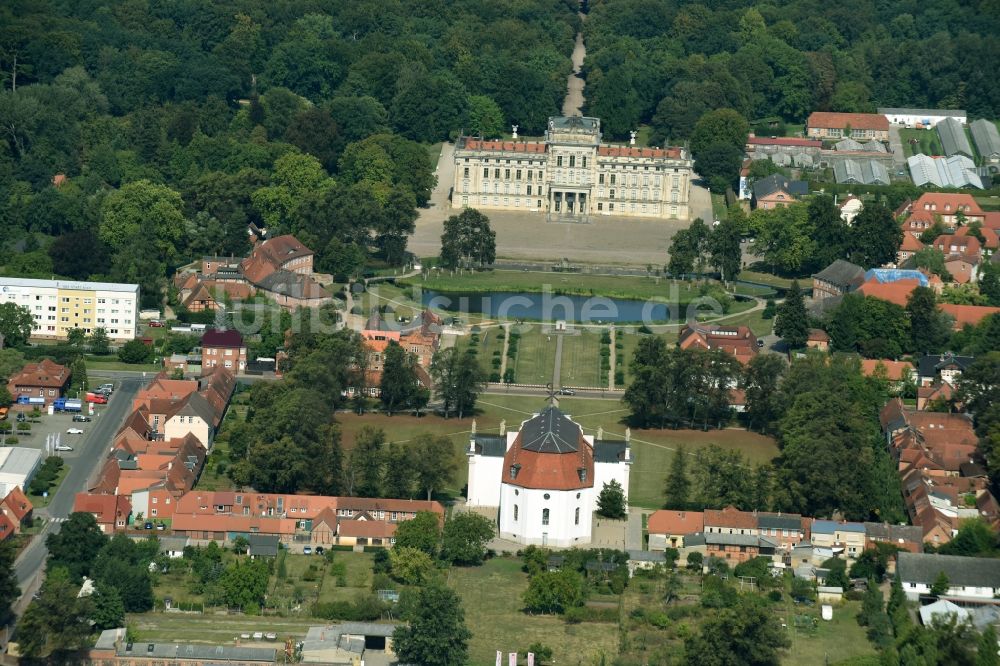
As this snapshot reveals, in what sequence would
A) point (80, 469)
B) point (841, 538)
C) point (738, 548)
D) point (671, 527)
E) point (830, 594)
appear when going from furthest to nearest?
point (80, 469) < point (671, 527) < point (841, 538) < point (738, 548) < point (830, 594)

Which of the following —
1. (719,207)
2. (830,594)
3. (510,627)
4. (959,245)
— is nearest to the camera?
(510,627)

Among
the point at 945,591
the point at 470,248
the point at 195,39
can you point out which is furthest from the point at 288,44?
the point at 945,591

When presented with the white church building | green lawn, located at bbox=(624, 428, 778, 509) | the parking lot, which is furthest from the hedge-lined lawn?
the parking lot

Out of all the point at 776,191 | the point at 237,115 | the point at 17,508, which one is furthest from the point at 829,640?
the point at 237,115

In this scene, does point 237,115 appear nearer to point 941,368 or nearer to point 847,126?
point 847,126

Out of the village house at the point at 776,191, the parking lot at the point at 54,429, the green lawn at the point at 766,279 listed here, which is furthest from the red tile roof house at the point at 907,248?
the parking lot at the point at 54,429

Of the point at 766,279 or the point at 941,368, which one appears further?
the point at 766,279

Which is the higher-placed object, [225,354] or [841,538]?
[225,354]

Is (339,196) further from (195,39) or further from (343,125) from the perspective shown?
(195,39)

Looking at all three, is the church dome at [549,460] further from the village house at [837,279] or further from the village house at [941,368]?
the village house at [837,279]
